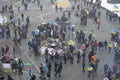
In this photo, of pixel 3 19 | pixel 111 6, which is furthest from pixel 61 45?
pixel 111 6

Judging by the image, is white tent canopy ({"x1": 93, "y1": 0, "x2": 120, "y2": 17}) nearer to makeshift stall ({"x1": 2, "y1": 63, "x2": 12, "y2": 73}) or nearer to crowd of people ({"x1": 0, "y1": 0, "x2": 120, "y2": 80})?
crowd of people ({"x1": 0, "y1": 0, "x2": 120, "y2": 80})

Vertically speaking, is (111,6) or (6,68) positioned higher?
(111,6)

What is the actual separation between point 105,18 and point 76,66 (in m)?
18.0

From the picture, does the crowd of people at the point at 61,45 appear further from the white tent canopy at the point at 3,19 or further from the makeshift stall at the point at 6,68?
the white tent canopy at the point at 3,19

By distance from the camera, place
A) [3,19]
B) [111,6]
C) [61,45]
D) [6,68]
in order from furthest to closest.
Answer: [111,6]
[3,19]
[61,45]
[6,68]

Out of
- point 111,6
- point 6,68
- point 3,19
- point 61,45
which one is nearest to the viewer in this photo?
point 6,68

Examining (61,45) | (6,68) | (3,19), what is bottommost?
(6,68)

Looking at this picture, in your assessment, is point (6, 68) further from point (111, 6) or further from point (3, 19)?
point (111, 6)

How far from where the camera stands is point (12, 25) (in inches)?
1779

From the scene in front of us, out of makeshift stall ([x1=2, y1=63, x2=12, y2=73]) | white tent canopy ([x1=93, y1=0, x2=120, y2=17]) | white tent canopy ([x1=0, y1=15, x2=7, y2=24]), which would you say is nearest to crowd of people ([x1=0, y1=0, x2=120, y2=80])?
makeshift stall ([x1=2, y1=63, x2=12, y2=73])

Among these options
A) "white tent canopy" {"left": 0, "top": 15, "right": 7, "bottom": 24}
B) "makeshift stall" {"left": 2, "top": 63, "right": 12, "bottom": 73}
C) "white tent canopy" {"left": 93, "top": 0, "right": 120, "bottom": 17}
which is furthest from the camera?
"white tent canopy" {"left": 93, "top": 0, "right": 120, "bottom": 17}

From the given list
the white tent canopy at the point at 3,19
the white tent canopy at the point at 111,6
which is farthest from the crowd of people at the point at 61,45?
the white tent canopy at the point at 111,6

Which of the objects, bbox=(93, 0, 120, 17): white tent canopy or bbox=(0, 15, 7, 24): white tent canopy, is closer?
bbox=(0, 15, 7, 24): white tent canopy

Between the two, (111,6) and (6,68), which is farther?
(111,6)
